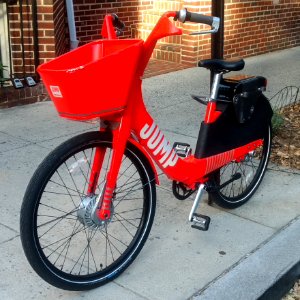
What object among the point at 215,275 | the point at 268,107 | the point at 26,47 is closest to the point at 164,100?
the point at 26,47

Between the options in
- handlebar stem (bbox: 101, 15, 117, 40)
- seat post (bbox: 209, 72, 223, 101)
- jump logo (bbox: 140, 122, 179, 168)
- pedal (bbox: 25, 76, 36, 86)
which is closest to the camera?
jump logo (bbox: 140, 122, 179, 168)

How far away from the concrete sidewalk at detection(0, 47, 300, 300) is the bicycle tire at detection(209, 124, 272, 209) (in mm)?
79

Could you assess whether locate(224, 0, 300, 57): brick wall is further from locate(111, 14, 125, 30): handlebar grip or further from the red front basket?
the red front basket

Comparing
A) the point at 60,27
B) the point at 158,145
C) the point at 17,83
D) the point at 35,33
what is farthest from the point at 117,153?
the point at 60,27

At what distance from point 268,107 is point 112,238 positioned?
55.6 inches

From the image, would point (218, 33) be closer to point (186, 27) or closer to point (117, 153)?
point (117, 153)

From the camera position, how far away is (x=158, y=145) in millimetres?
3102

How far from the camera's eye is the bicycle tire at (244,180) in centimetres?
384

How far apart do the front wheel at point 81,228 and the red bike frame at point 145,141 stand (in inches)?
2.6

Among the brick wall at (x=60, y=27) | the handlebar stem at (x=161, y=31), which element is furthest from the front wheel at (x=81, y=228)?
the brick wall at (x=60, y=27)

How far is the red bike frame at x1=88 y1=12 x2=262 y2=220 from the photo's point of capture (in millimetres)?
2750

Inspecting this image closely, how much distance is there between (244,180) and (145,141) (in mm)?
1539

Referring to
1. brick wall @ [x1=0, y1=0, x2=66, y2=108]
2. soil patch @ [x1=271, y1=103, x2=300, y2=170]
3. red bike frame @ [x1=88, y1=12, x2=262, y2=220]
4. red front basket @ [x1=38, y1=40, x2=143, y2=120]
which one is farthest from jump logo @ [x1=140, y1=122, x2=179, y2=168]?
brick wall @ [x1=0, y1=0, x2=66, y2=108]

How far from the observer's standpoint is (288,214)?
390 centimetres
